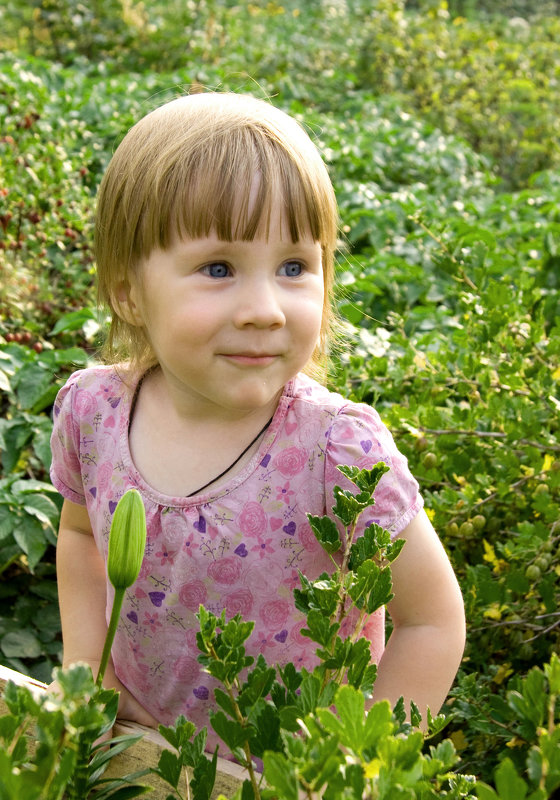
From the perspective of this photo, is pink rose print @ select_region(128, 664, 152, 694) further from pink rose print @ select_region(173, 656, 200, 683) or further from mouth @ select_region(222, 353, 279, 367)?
mouth @ select_region(222, 353, 279, 367)

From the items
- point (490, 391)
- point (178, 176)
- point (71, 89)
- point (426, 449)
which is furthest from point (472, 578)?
point (71, 89)

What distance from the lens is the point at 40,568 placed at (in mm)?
2320

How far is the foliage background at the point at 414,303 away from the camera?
5.87 ft

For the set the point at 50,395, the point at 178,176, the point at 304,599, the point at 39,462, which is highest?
the point at 178,176

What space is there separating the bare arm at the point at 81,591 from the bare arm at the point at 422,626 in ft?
1.67

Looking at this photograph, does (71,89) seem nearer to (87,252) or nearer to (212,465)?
(87,252)

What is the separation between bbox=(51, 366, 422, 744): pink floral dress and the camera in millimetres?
1350

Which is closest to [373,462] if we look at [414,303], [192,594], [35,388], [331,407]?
[331,407]

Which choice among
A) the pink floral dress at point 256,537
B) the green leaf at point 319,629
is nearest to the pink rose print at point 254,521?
the pink floral dress at point 256,537

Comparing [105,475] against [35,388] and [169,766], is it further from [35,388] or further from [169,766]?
[35,388]

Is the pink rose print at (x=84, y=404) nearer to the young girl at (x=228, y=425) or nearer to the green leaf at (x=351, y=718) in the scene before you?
the young girl at (x=228, y=425)

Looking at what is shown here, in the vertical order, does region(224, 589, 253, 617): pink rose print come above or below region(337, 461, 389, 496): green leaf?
below

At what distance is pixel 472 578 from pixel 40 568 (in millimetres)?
1105

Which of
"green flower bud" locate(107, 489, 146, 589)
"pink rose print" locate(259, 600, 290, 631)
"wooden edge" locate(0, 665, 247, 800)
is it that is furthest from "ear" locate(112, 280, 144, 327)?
"green flower bud" locate(107, 489, 146, 589)
